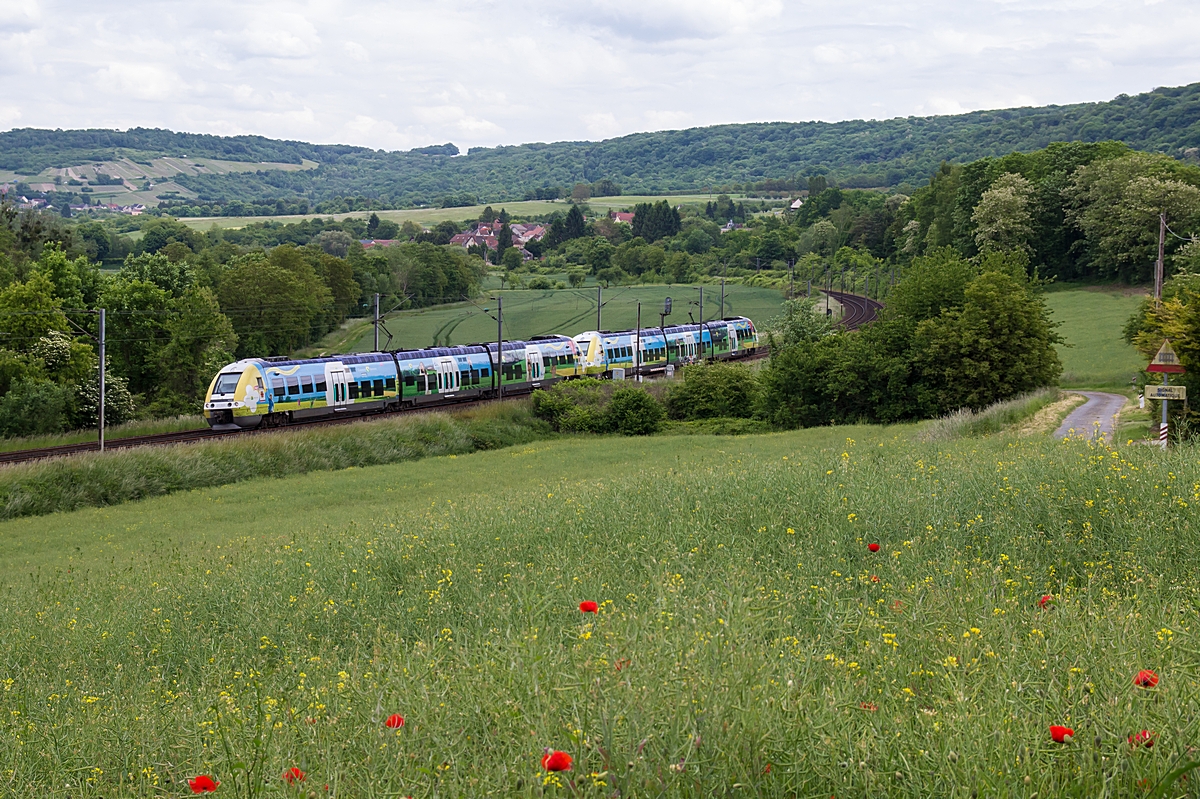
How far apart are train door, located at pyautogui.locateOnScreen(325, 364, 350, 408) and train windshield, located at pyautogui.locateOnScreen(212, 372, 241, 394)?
15.5ft

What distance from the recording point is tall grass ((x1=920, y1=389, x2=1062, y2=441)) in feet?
103

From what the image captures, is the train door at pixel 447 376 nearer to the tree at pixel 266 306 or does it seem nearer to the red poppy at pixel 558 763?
the tree at pixel 266 306

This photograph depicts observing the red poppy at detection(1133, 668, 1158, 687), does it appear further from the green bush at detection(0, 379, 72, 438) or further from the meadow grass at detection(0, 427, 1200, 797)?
the green bush at detection(0, 379, 72, 438)

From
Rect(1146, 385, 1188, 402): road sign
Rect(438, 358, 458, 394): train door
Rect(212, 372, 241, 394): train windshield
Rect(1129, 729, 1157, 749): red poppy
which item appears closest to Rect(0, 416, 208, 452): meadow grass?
Rect(212, 372, 241, 394): train windshield

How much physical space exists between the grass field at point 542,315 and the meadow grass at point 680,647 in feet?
227

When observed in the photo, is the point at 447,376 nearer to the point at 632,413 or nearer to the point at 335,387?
the point at 335,387

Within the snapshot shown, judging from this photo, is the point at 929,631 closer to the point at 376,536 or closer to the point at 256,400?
the point at 376,536

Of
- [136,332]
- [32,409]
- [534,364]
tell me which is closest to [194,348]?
[136,332]

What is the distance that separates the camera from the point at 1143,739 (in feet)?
12.4

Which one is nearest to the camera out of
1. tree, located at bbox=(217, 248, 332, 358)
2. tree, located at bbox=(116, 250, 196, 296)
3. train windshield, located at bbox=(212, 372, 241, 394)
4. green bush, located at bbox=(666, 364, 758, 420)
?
train windshield, located at bbox=(212, 372, 241, 394)

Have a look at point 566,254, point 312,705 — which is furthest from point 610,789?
point 566,254

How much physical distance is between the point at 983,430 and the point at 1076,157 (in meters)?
79.6

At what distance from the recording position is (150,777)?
16.2 ft

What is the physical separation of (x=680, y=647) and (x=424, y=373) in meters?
46.6
